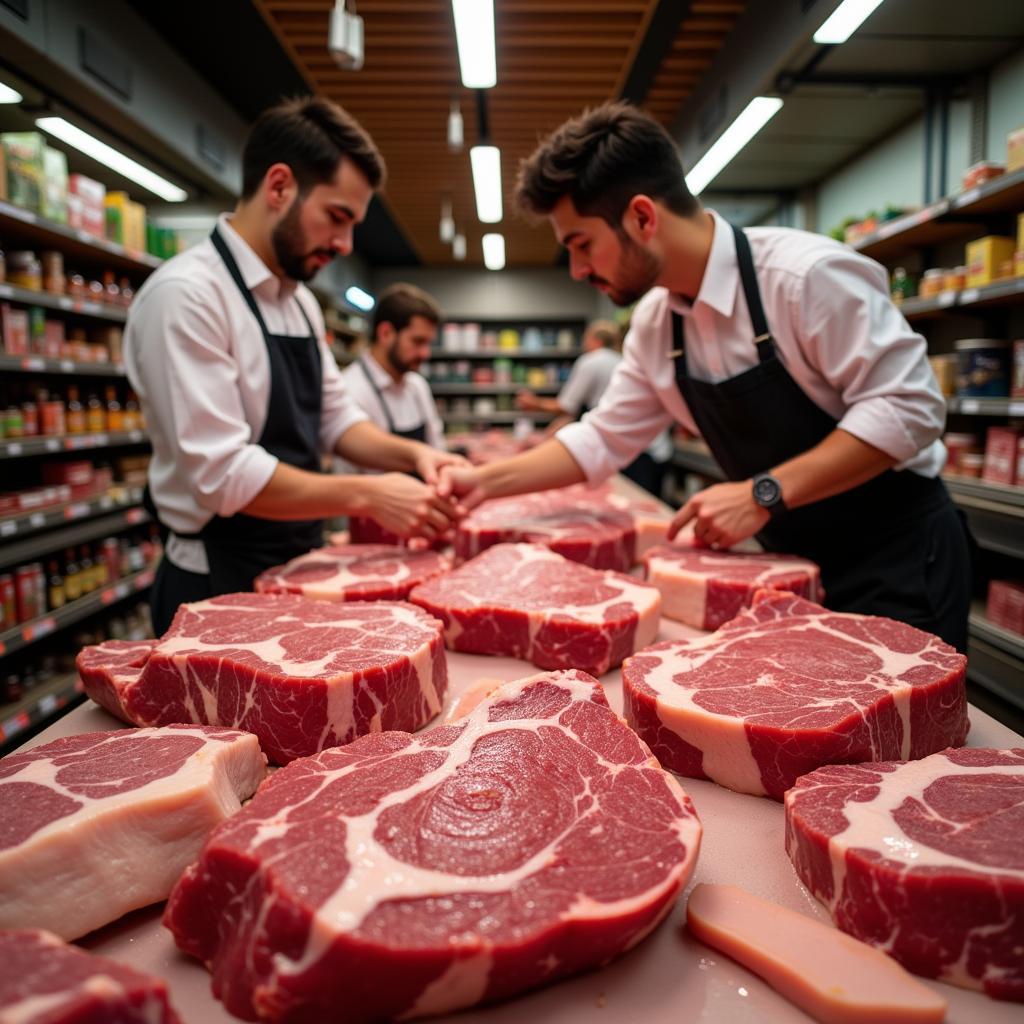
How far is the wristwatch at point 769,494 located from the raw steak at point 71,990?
169 centimetres

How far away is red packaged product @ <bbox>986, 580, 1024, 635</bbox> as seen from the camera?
3664mm

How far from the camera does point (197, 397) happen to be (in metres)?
1.95

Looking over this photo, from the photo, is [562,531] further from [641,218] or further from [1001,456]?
[1001,456]

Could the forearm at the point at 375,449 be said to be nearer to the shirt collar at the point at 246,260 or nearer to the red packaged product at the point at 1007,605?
the shirt collar at the point at 246,260

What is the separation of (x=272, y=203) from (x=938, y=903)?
2.39 meters

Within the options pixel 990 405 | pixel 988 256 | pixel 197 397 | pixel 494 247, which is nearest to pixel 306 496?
pixel 197 397

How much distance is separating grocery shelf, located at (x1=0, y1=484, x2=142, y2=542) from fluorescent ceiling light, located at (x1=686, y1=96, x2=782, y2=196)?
398 centimetres

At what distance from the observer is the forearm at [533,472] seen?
253cm

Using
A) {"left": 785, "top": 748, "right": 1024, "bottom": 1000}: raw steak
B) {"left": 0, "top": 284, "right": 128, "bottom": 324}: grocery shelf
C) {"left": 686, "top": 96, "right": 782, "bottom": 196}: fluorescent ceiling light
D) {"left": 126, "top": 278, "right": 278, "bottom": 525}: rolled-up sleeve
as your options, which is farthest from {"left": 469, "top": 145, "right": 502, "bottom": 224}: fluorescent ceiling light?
{"left": 785, "top": 748, "right": 1024, "bottom": 1000}: raw steak

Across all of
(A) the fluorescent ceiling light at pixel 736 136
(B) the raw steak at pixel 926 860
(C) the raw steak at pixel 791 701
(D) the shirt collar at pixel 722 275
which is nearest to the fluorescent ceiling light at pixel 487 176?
(A) the fluorescent ceiling light at pixel 736 136

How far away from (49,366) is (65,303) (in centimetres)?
38

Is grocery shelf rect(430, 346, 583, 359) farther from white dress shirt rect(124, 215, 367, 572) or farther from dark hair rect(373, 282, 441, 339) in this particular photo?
white dress shirt rect(124, 215, 367, 572)

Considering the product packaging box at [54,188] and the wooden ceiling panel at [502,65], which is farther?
the wooden ceiling panel at [502,65]

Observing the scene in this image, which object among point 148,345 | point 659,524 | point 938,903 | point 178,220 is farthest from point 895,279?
point 178,220
